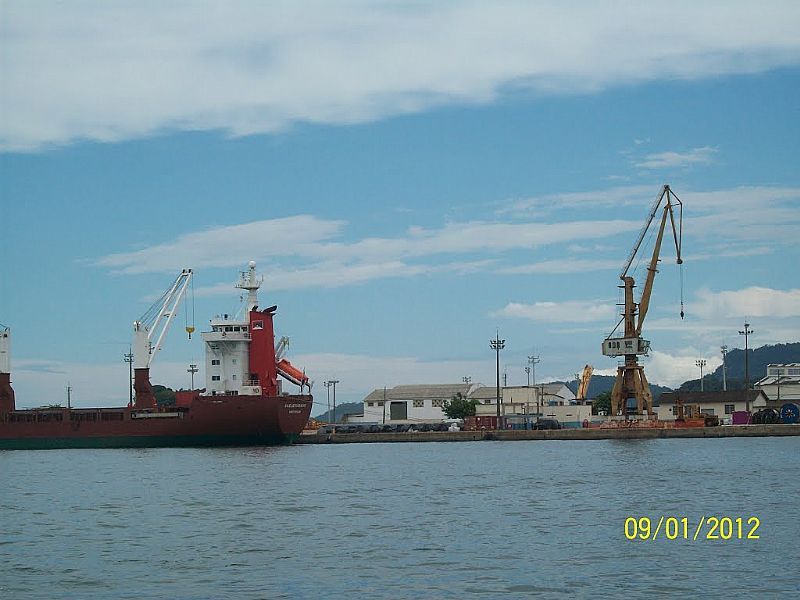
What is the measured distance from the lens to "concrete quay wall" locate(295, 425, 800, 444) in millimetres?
79125

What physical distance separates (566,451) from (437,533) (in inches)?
1520

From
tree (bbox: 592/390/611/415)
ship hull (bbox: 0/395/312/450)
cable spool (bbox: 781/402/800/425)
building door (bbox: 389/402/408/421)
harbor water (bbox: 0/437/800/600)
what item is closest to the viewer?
harbor water (bbox: 0/437/800/600)

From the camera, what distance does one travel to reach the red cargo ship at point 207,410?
72.0m

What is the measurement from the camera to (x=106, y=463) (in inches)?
2285

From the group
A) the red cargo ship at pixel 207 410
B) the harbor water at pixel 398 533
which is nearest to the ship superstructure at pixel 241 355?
the red cargo ship at pixel 207 410

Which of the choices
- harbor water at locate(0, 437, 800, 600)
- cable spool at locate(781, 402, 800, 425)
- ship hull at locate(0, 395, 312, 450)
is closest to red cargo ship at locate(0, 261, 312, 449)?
ship hull at locate(0, 395, 312, 450)

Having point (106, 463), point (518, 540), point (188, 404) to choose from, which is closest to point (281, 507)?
point (518, 540)

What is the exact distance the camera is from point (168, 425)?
7394cm

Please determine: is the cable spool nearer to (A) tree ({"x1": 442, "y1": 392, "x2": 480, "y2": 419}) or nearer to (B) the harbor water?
(A) tree ({"x1": 442, "y1": 392, "x2": 480, "y2": 419})

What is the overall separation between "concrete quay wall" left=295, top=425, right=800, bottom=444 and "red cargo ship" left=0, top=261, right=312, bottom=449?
7567mm

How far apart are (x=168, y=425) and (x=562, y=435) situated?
29358mm

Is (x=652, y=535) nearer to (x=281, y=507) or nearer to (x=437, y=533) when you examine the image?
(x=437, y=533)
